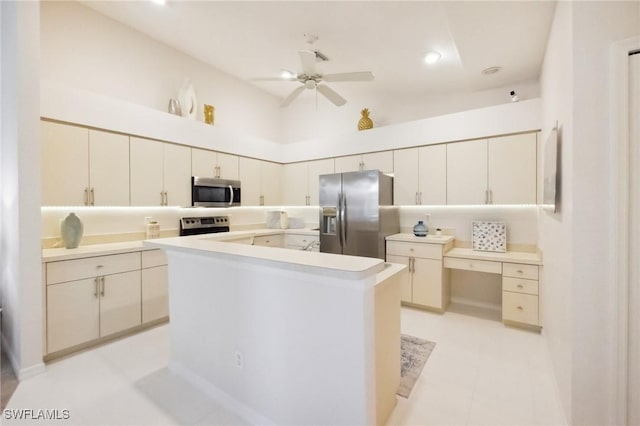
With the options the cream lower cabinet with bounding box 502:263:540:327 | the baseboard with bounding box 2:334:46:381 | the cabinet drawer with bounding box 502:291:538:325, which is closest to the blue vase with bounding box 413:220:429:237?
the cream lower cabinet with bounding box 502:263:540:327

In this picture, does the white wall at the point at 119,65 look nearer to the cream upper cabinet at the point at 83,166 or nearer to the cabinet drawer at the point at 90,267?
the cream upper cabinet at the point at 83,166

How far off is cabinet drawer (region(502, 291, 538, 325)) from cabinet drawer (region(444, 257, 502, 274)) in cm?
27

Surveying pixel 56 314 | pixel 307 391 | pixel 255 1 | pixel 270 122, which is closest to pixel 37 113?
pixel 56 314

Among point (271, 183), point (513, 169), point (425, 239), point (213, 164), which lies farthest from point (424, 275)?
point (213, 164)

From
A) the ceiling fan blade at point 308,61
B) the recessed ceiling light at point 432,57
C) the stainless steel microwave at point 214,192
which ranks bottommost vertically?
the stainless steel microwave at point 214,192

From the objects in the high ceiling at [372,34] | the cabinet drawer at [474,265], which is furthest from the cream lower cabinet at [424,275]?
the high ceiling at [372,34]

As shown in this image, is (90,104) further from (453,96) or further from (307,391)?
(453,96)

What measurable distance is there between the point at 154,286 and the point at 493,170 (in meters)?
4.19

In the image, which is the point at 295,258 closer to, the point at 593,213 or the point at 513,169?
the point at 593,213

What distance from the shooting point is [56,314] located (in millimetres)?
2410

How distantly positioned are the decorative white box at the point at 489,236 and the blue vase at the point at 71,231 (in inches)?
179

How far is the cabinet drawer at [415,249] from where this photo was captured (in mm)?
3439

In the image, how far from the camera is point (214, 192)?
13.2ft

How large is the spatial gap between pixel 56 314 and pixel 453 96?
519cm
